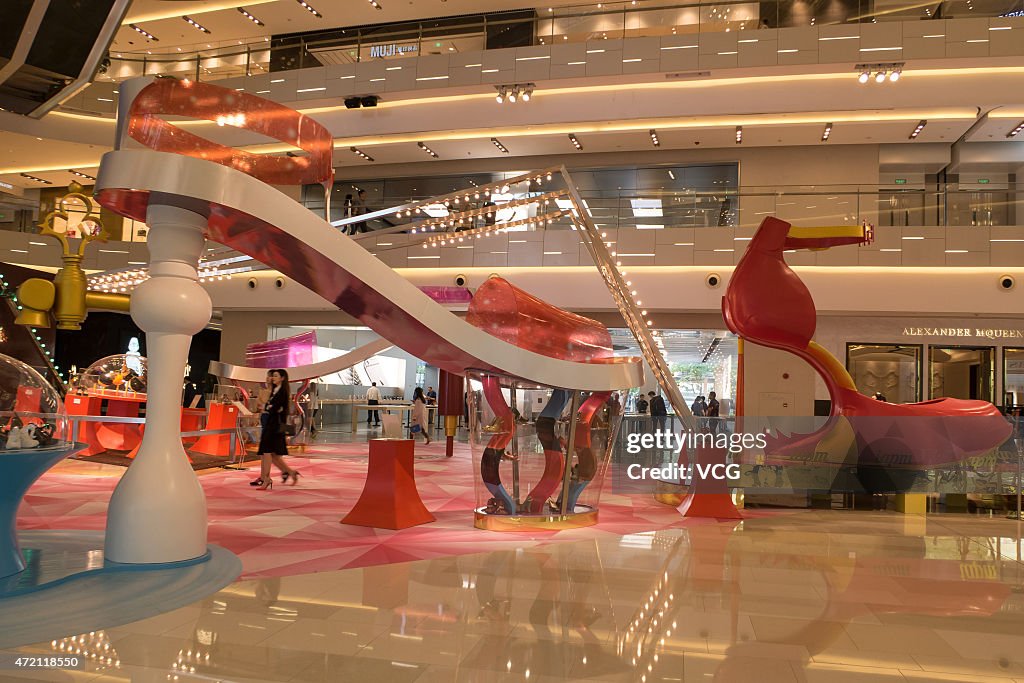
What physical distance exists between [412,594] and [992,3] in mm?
16234

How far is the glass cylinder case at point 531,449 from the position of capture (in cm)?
606

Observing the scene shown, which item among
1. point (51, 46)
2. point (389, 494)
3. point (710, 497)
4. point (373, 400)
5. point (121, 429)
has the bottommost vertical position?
point (710, 497)

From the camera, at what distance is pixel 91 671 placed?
2.68 metres

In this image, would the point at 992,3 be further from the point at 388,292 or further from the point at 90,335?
the point at 90,335

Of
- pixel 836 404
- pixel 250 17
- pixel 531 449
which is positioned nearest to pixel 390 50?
pixel 250 17

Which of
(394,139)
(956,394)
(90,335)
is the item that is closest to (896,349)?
(956,394)

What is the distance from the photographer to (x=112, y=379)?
10.9 meters

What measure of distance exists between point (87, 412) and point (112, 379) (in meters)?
0.63

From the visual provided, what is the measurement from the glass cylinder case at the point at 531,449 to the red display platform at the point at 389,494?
0.54 metres

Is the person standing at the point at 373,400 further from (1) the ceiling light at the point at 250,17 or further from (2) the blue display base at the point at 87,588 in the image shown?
(2) the blue display base at the point at 87,588

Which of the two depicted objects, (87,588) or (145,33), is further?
(145,33)

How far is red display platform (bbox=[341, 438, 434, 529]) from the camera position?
610cm

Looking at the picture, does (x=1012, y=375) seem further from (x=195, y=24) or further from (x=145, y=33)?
(x=145, y=33)

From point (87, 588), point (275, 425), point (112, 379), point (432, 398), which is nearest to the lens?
point (87, 588)
